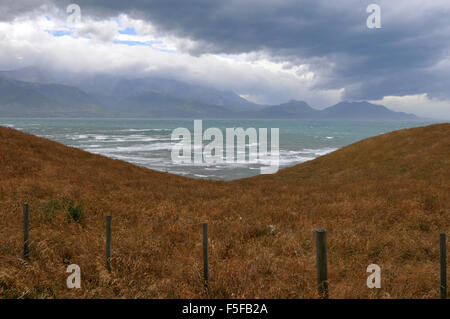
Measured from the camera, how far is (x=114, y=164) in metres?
26.6

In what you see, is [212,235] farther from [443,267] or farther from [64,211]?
[443,267]

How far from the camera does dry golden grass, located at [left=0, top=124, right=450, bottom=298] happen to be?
22.4ft

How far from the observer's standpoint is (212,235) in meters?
10.8

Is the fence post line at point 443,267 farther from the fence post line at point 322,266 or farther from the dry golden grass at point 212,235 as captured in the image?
the fence post line at point 322,266

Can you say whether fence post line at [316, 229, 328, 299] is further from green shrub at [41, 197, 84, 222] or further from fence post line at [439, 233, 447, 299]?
green shrub at [41, 197, 84, 222]

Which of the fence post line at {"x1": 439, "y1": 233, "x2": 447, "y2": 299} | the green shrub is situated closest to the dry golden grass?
the green shrub

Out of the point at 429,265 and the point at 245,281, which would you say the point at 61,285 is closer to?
the point at 245,281

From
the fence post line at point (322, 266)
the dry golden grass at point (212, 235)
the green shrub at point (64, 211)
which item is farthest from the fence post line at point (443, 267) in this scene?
the green shrub at point (64, 211)

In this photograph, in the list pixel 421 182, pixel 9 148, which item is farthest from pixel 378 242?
pixel 9 148

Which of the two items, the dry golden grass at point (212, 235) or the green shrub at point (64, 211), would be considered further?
the green shrub at point (64, 211)

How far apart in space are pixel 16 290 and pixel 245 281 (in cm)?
471

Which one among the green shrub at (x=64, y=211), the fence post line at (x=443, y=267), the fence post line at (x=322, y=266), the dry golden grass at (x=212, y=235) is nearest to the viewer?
the fence post line at (x=322, y=266)

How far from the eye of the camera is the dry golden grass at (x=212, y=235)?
6812 millimetres

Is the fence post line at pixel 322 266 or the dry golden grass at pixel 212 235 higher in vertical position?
the fence post line at pixel 322 266
